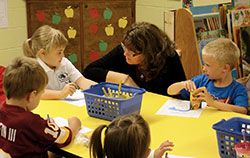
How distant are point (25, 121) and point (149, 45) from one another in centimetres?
124

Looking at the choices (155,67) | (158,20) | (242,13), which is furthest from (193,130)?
(158,20)

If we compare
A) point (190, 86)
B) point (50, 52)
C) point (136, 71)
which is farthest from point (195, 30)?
point (50, 52)

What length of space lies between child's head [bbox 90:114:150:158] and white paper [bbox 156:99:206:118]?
854 mm

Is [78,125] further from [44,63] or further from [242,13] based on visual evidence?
[242,13]

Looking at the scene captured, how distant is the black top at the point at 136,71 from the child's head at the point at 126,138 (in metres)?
1.39

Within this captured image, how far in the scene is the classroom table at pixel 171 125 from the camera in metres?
1.75

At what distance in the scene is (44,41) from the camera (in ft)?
8.87

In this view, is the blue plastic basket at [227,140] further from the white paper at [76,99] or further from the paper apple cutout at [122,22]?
the paper apple cutout at [122,22]

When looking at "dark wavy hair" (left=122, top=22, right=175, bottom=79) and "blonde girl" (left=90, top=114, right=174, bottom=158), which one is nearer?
"blonde girl" (left=90, top=114, right=174, bottom=158)

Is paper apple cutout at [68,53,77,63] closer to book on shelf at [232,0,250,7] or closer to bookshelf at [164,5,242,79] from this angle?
bookshelf at [164,5,242,79]

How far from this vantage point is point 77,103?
2438 millimetres

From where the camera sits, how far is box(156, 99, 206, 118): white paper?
2.23 metres

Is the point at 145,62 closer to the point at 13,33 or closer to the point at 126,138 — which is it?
the point at 126,138

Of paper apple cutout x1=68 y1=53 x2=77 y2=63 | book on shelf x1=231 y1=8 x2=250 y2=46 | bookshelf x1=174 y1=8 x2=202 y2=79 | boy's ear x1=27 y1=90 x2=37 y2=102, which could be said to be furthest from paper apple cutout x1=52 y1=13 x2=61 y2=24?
boy's ear x1=27 y1=90 x2=37 y2=102
